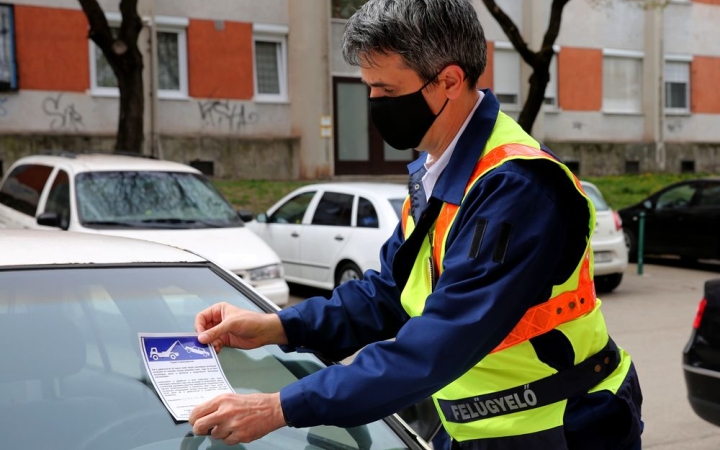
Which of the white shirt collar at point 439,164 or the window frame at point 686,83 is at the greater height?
the window frame at point 686,83

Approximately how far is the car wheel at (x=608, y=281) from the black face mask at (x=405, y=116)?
32.7 ft

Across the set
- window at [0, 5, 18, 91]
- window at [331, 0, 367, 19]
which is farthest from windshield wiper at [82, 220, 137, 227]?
window at [331, 0, 367, 19]

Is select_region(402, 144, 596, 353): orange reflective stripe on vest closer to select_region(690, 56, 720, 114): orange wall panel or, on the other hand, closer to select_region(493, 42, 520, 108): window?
select_region(493, 42, 520, 108): window

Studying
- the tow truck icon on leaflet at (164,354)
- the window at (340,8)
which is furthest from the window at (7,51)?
the tow truck icon on leaflet at (164,354)

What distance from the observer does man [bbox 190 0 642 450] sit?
1.81 meters

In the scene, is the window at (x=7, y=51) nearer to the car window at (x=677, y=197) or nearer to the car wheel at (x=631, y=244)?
the car wheel at (x=631, y=244)

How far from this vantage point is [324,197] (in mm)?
10812

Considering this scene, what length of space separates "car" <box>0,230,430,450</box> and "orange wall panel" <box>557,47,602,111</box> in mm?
23553

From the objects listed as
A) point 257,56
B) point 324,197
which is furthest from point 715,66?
point 324,197

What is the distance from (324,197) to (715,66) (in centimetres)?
2135

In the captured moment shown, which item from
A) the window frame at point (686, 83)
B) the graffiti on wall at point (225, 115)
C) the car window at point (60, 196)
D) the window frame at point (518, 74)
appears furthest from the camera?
the window frame at point (686, 83)

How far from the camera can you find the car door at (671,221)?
13.8 meters

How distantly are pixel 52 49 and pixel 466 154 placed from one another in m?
18.3

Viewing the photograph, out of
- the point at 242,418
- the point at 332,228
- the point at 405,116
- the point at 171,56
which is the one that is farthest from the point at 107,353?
the point at 171,56
